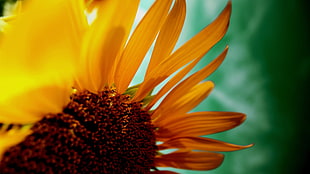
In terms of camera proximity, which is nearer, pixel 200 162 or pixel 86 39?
pixel 86 39

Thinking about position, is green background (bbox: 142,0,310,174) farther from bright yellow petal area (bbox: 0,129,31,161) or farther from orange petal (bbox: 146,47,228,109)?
bright yellow petal area (bbox: 0,129,31,161)

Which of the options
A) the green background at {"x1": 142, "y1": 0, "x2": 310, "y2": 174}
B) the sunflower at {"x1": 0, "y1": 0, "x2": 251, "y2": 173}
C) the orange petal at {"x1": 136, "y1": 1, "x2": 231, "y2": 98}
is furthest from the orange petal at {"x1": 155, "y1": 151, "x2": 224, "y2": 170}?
the green background at {"x1": 142, "y1": 0, "x2": 310, "y2": 174}

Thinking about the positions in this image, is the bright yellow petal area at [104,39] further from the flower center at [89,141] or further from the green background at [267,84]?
the green background at [267,84]

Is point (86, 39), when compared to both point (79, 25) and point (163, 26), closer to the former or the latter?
point (79, 25)

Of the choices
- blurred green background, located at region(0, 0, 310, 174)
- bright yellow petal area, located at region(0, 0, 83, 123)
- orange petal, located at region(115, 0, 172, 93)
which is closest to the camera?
bright yellow petal area, located at region(0, 0, 83, 123)

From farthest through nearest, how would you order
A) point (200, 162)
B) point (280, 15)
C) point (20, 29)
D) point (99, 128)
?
point (280, 15) → point (200, 162) → point (99, 128) → point (20, 29)

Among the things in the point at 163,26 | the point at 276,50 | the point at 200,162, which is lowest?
the point at 200,162

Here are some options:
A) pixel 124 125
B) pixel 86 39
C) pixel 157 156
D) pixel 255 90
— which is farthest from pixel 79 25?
pixel 255 90
